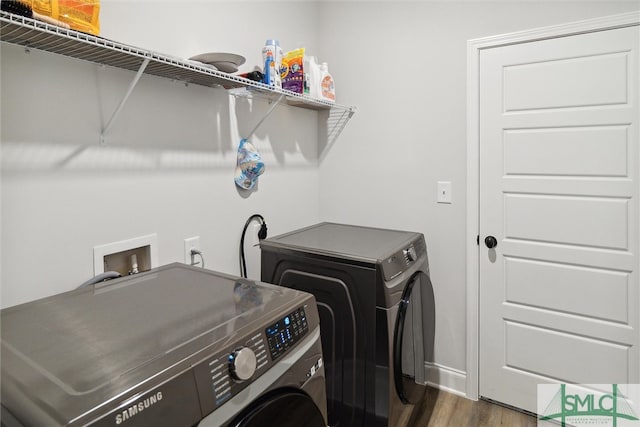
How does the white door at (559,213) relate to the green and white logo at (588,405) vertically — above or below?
above

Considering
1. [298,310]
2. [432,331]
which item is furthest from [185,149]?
[432,331]

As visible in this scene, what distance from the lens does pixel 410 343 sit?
1.70 metres

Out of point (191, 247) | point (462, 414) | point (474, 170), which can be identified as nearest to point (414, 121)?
point (474, 170)

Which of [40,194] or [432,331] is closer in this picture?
[40,194]

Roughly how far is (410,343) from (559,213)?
3.31ft

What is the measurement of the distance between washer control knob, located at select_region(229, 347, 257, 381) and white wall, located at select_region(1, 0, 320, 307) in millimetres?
795

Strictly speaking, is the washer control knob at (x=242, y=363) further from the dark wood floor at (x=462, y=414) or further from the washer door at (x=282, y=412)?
the dark wood floor at (x=462, y=414)

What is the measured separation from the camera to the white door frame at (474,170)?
187 centimetres

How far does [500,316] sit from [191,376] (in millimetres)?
1873

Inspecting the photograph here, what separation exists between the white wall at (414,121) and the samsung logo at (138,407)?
1863mm

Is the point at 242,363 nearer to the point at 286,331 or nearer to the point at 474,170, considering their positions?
the point at 286,331

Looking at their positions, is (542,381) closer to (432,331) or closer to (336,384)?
(432,331)

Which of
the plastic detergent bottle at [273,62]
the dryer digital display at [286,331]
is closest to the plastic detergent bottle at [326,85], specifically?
the plastic detergent bottle at [273,62]

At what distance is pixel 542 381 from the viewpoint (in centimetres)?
200
